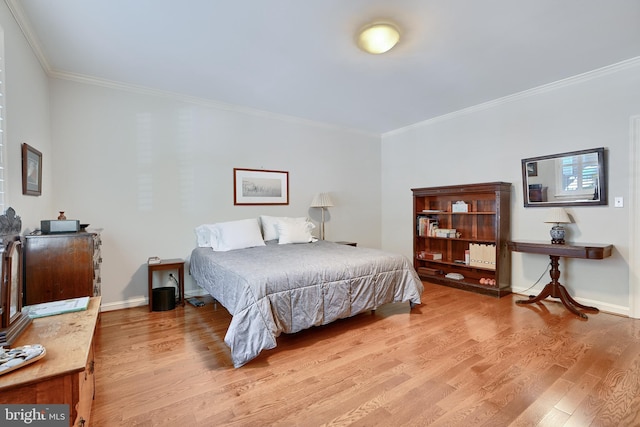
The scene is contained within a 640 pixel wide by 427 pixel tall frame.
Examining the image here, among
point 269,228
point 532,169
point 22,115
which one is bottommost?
point 269,228

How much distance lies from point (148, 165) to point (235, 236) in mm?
1351

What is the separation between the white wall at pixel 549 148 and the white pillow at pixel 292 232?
2109mm

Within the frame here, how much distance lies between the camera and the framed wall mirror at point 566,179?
326cm

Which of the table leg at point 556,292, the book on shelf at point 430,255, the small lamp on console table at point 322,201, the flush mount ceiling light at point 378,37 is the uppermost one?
the flush mount ceiling light at point 378,37

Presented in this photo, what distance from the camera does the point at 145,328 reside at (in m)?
2.91

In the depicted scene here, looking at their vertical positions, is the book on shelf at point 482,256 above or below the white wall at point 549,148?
below

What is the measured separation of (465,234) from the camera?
4.49m

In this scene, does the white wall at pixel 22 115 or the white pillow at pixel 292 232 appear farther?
the white pillow at pixel 292 232

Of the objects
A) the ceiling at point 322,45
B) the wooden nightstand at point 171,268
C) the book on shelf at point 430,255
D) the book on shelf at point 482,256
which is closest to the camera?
the ceiling at point 322,45

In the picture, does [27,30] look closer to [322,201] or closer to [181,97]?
[181,97]

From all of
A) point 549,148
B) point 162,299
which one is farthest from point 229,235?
point 549,148

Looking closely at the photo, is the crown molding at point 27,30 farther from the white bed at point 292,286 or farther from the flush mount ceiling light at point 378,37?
the flush mount ceiling light at point 378,37

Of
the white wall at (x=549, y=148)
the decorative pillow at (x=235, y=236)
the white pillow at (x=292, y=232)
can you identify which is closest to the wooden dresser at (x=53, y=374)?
the decorative pillow at (x=235, y=236)

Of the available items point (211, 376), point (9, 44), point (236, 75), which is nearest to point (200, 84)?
point (236, 75)
